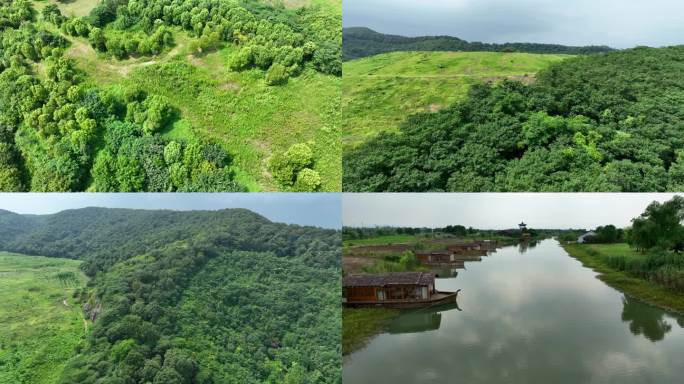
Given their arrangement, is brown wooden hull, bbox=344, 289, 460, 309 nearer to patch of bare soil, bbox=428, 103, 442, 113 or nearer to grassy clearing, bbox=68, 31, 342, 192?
grassy clearing, bbox=68, 31, 342, 192

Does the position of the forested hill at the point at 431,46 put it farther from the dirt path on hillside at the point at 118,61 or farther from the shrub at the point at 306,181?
the dirt path on hillside at the point at 118,61

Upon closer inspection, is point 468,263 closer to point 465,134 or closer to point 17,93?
point 465,134

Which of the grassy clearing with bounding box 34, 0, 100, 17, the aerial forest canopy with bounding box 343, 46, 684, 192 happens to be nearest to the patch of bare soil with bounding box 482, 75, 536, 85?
the aerial forest canopy with bounding box 343, 46, 684, 192

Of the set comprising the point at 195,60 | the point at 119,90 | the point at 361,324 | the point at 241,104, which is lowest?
the point at 361,324

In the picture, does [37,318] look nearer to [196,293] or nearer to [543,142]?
[196,293]

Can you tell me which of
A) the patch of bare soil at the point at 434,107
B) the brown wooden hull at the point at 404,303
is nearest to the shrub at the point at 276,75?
the patch of bare soil at the point at 434,107

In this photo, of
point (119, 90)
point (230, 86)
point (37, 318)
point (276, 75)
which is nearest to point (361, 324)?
point (276, 75)
